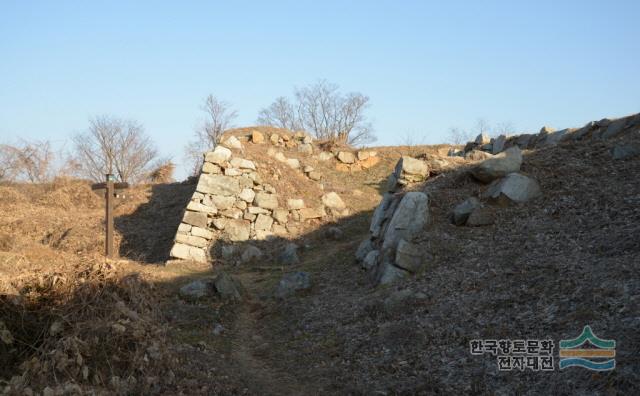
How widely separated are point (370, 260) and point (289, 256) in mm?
3299

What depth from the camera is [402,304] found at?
7.31 metres

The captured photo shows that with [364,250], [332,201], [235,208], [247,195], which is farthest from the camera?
[332,201]

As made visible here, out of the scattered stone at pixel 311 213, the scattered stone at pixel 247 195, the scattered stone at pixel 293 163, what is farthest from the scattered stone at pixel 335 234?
the scattered stone at pixel 293 163

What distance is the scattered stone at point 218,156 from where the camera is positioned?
15.0m

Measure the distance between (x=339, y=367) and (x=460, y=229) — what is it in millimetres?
3937

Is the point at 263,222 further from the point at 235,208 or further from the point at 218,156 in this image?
the point at 218,156

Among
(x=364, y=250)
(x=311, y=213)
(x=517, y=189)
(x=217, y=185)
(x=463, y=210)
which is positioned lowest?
(x=364, y=250)

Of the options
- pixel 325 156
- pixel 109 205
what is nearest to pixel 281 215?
pixel 109 205

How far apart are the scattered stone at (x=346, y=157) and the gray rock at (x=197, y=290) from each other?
1227 centimetres

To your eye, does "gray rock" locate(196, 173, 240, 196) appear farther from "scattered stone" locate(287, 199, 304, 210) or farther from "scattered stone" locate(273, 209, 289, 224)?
"scattered stone" locate(287, 199, 304, 210)

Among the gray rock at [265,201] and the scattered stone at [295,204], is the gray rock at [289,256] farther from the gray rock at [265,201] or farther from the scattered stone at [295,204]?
the scattered stone at [295,204]

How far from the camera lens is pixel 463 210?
9508 mm

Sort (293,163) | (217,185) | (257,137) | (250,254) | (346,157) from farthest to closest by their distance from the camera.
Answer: (346,157) → (257,137) → (293,163) → (217,185) → (250,254)

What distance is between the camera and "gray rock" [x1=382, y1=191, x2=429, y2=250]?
31.0 feet
